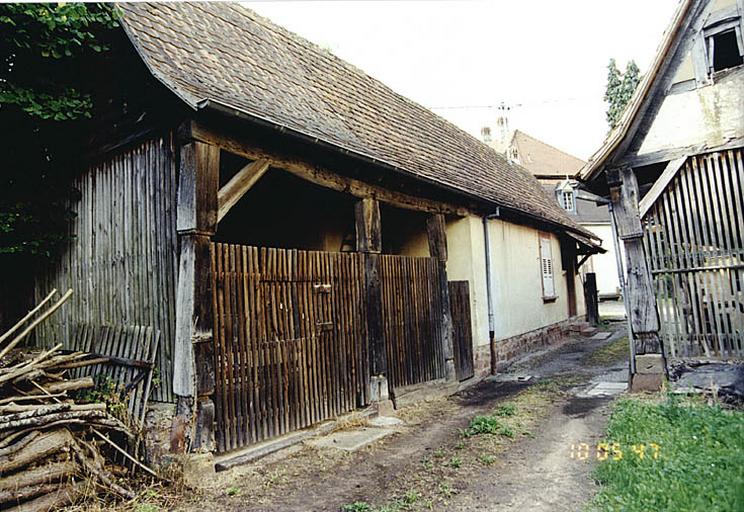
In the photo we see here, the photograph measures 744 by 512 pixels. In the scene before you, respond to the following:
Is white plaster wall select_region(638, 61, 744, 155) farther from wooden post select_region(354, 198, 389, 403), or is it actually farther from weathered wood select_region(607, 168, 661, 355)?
wooden post select_region(354, 198, 389, 403)

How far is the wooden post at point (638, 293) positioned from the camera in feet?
23.9

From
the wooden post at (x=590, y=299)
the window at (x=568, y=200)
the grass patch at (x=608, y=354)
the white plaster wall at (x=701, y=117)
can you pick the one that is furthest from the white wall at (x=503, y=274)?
the window at (x=568, y=200)

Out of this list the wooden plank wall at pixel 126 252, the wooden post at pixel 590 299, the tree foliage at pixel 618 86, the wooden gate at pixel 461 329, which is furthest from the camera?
the tree foliage at pixel 618 86

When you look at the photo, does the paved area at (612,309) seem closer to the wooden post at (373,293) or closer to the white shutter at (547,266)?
the white shutter at (547,266)

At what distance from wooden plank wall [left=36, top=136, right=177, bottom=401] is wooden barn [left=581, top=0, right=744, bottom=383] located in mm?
6038

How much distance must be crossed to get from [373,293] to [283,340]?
1.90 m

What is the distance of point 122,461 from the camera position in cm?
509

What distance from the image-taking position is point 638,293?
7371 millimetres

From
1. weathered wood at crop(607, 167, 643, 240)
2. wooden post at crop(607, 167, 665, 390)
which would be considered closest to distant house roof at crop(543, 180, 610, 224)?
weathered wood at crop(607, 167, 643, 240)

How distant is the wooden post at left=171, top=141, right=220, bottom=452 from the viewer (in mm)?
4816

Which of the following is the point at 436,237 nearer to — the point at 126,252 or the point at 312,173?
the point at 312,173

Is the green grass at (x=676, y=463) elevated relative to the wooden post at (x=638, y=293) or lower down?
lower down

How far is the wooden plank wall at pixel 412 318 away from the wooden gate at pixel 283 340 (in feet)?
→ 2.34
